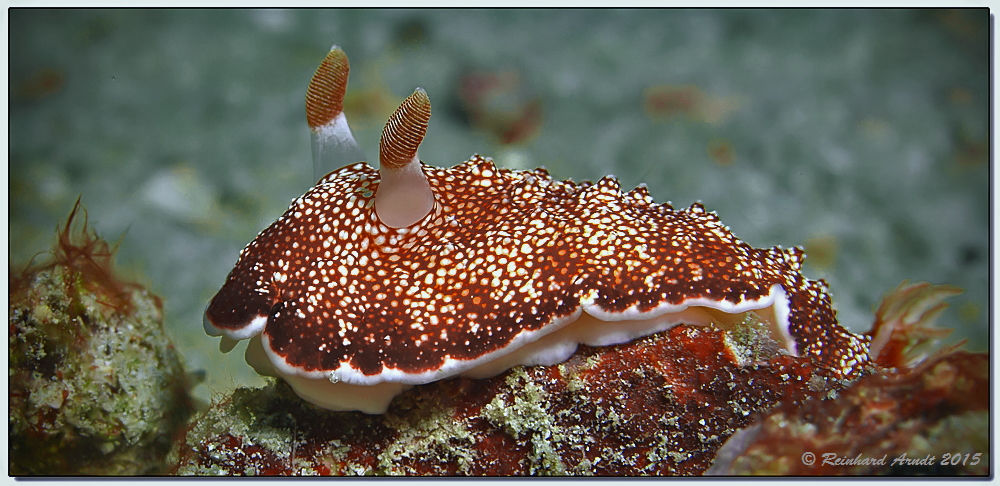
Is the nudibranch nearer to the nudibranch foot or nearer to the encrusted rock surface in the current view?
the encrusted rock surface

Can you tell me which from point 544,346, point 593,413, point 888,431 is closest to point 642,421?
point 593,413

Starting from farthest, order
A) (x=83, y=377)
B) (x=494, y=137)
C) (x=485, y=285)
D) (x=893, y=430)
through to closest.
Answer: (x=494, y=137) → (x=83, y=377) → (x=485, y=285) → (x=893, y=430)

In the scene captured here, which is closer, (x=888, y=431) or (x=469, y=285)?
(x=888, y=431)

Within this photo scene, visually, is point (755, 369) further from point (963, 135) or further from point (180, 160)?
point (180, 160)

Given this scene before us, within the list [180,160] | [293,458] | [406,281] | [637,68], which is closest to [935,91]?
[637,68]

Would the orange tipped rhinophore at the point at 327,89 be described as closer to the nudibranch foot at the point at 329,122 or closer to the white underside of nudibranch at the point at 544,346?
the nudibranch foot at the point at 329,122

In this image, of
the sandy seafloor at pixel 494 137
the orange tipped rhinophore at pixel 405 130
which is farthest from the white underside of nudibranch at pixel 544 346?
the sandy seafloor at pixel 494 137

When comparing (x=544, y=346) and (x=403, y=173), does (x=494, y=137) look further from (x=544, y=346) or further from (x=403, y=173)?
(x=544, y=346)
